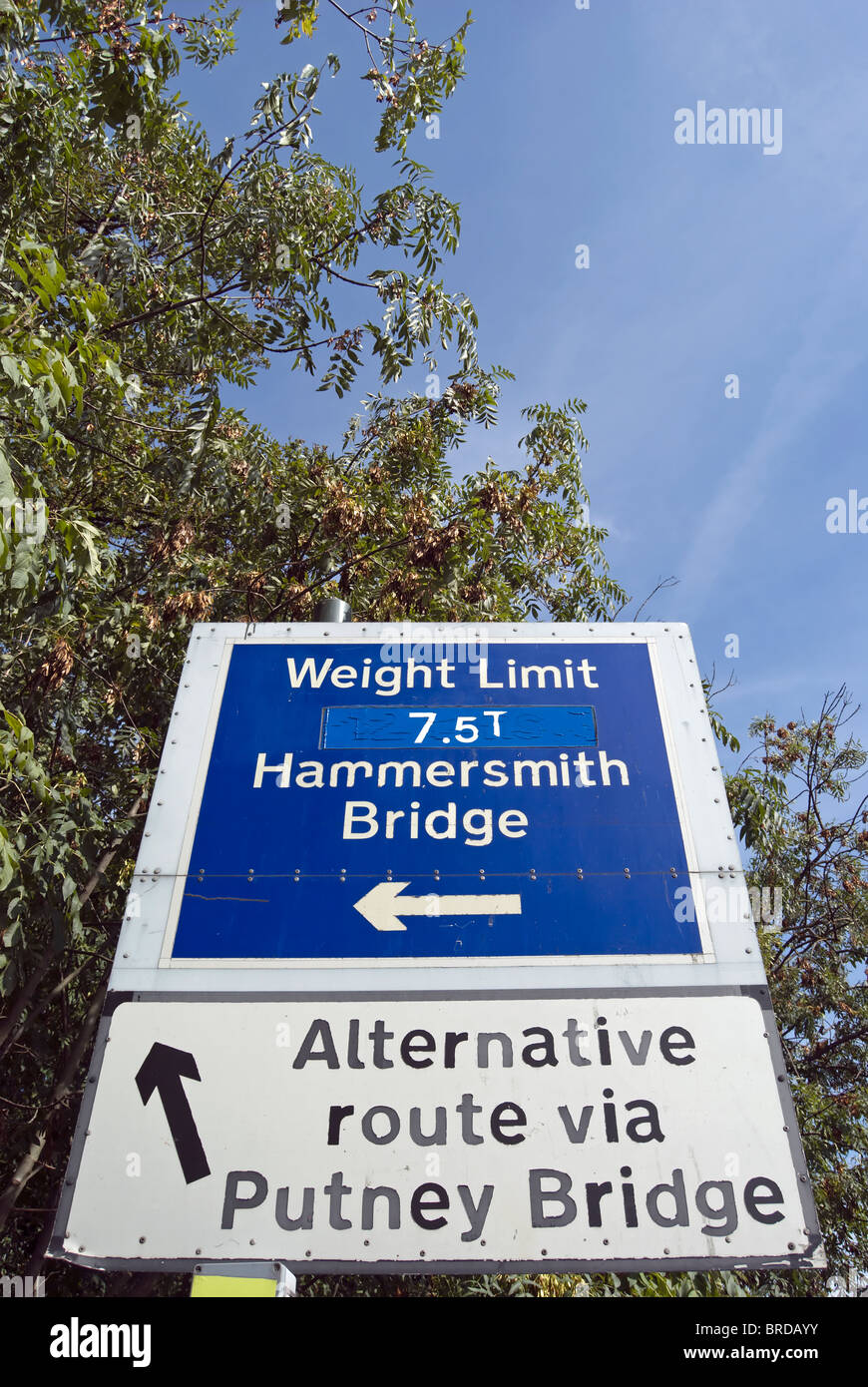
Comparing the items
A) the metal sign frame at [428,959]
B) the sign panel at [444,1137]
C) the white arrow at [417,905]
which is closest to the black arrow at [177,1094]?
the sign panel at [444,1137]

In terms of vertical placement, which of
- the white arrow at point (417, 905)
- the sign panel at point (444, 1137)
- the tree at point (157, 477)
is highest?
the tree at point (157, 477)

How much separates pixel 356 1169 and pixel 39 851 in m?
3.17

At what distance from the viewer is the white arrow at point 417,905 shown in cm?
233

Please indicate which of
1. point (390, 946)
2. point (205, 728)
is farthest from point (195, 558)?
point (390, 946)

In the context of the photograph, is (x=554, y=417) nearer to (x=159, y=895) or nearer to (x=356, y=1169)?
(x=159, y=895)

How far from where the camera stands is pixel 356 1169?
199 centimetres

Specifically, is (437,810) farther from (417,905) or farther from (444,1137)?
(444,1137)

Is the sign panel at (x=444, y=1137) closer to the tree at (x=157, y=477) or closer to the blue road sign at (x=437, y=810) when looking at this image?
the blue road sign at (x=437, y=810)

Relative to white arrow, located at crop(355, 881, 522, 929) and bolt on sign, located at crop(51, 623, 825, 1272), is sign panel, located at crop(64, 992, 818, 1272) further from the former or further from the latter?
white arrow, located at crop(355, 881, 522, 929)

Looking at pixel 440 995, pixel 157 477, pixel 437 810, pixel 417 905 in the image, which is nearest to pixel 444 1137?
pixel 440 995

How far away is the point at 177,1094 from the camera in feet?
6.87
